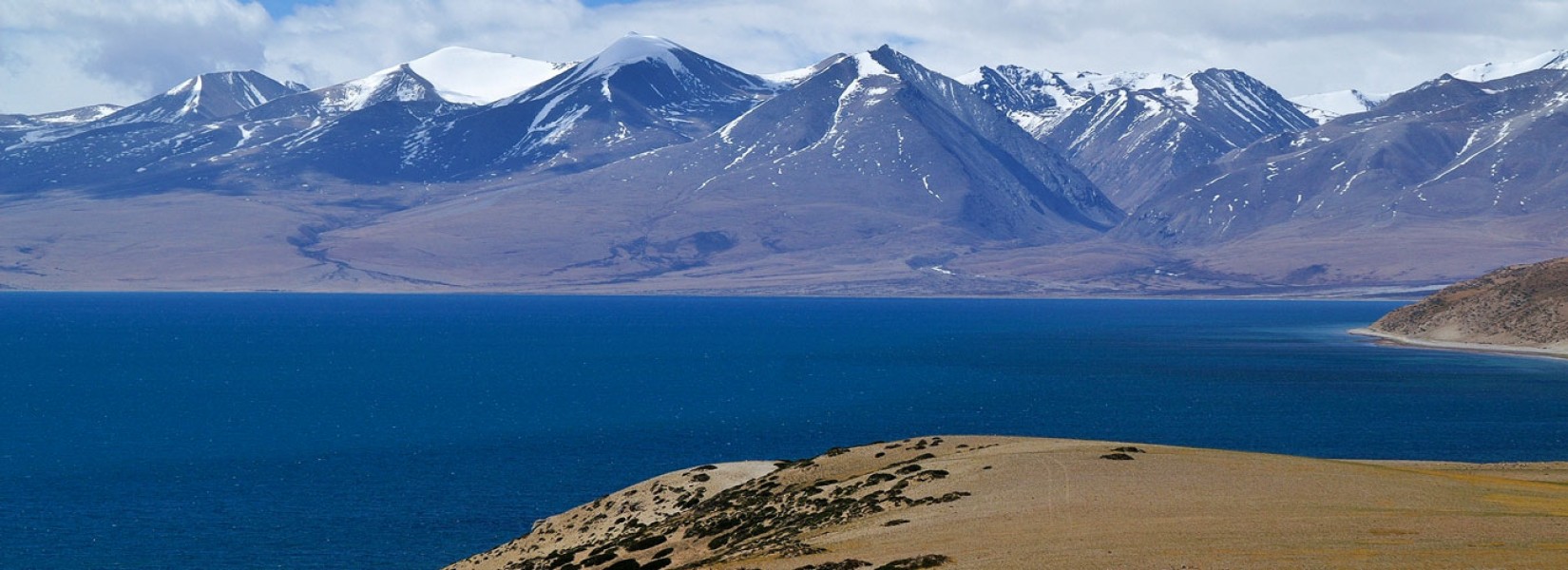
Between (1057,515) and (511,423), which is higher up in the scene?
(1057,515)

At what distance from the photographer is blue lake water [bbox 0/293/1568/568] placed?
223ft

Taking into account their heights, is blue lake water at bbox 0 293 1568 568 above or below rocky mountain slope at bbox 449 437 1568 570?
below

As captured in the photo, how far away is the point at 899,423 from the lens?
107875 millimetres

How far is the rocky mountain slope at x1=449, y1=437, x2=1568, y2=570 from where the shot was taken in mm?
39469

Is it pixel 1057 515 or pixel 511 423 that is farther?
pixel 511 423

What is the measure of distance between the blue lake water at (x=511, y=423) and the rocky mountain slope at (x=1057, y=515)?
1029 centimetres

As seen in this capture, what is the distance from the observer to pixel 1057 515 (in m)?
45.1

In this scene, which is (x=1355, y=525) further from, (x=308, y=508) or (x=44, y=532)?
(x=44, y=532)

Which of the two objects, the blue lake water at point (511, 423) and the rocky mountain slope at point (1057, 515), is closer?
the rocky mountain slope at point (1057, 515)

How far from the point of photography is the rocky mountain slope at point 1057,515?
39.5 metres

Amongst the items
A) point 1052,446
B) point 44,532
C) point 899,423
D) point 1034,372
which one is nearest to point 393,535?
point 44,532

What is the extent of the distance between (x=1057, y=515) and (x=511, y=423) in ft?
228

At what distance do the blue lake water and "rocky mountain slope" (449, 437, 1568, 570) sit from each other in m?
10.3

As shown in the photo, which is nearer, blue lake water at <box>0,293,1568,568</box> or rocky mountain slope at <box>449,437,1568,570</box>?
rocky mountain slope at <box>449,437,1568,570</box>
